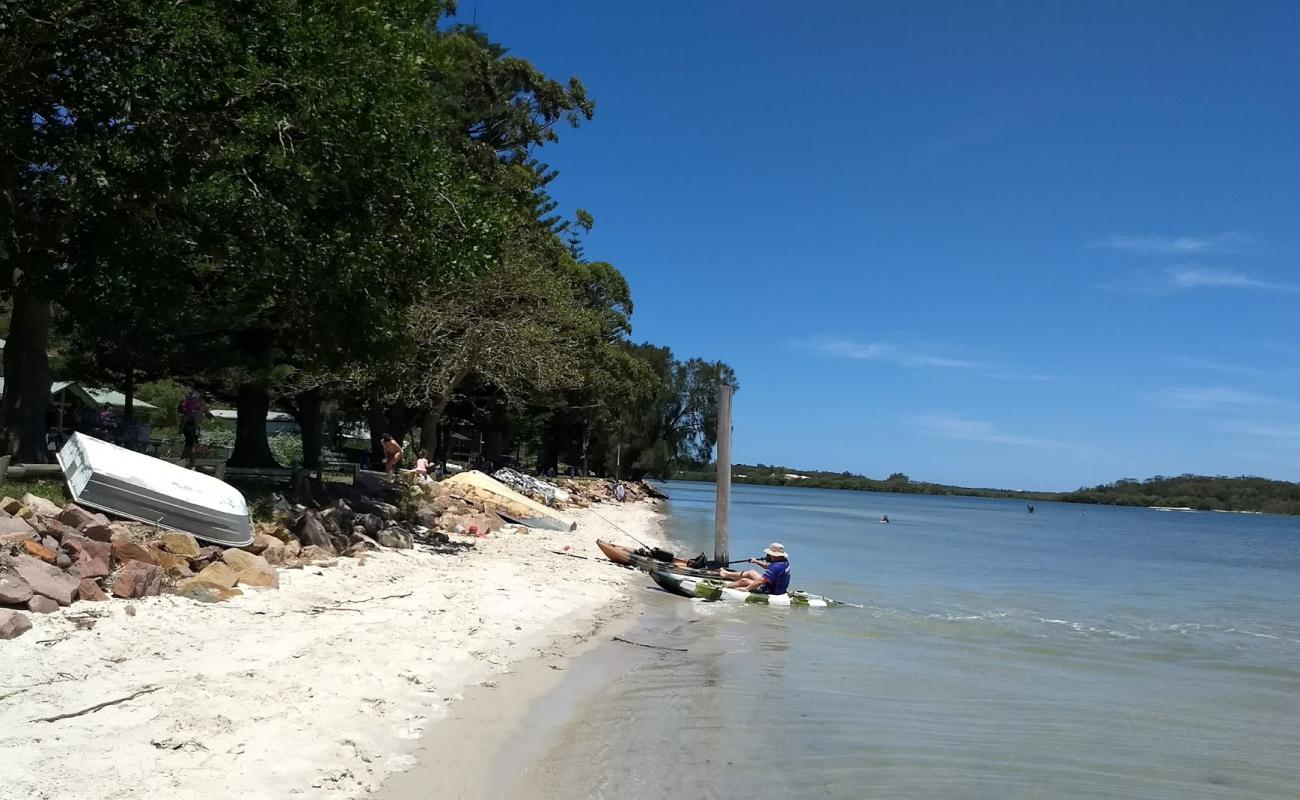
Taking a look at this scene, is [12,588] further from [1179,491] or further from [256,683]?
[1179,491]

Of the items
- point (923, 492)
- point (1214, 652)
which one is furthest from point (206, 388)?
point (923, 492)

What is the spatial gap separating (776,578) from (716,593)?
1032 mm

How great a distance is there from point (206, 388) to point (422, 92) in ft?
34.2

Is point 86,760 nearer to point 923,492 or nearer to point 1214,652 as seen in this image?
point 1214,652

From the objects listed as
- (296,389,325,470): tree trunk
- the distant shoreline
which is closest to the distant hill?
the distant shoreline

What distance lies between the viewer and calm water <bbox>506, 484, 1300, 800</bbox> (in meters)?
6.22

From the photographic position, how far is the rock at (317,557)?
1030 centimetres

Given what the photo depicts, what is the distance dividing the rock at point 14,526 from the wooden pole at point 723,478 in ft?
39.4

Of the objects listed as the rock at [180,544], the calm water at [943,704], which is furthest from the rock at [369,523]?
the rock at [180,544]

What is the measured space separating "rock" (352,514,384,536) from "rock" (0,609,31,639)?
271 inches

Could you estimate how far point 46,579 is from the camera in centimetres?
662

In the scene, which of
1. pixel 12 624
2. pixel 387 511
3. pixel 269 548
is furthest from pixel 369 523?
pixel 12 624

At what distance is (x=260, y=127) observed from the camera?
10.7 meters

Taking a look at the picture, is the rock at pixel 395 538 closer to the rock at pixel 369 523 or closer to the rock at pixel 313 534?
the rock at pixel 369 523
